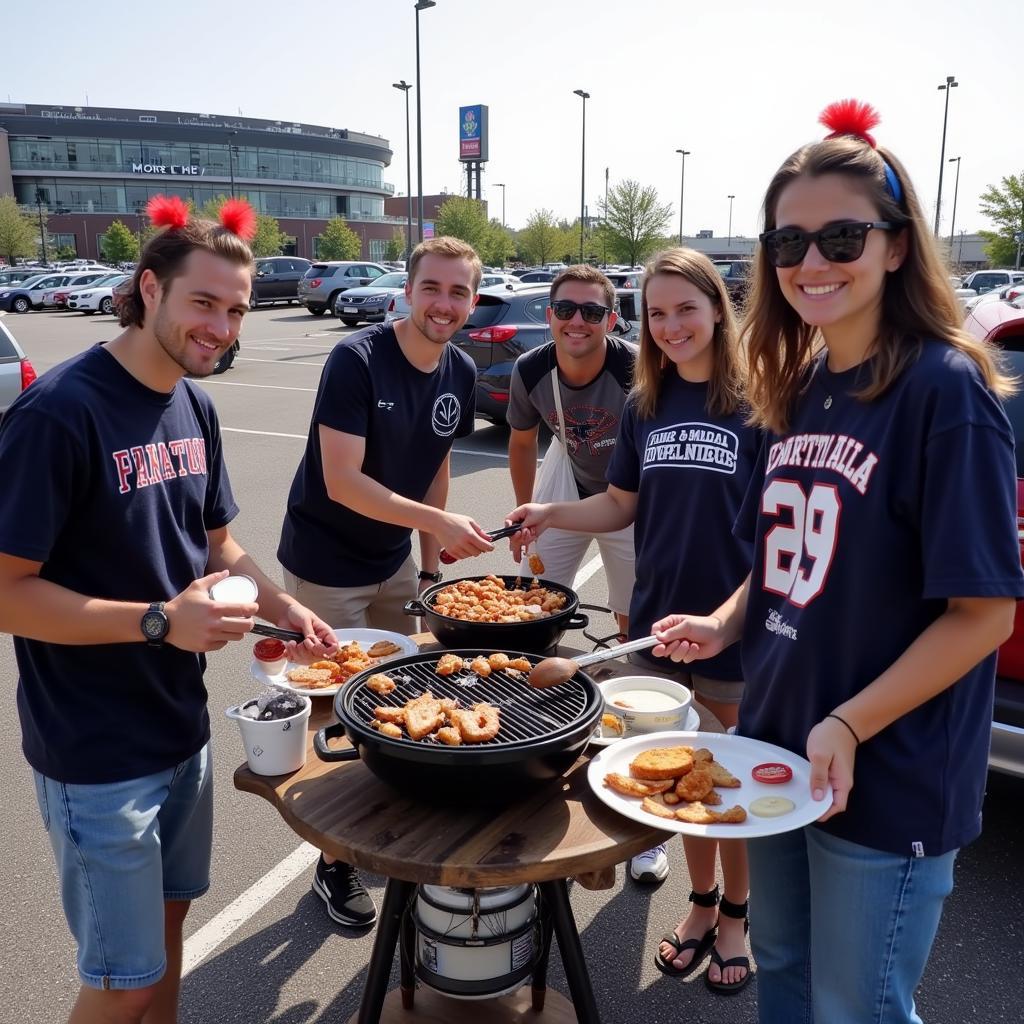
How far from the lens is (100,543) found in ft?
6.88

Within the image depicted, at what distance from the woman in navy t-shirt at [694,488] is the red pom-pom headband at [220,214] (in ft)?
Result: 4.59

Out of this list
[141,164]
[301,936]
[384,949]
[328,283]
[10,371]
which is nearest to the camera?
[384,949]

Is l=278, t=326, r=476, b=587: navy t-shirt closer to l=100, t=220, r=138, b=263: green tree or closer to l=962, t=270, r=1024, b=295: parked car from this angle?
l=962, t=270, r=1024, b=295: parked car

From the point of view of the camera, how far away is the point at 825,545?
1.83m

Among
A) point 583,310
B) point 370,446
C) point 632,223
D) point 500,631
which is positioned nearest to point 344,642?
point 500,631

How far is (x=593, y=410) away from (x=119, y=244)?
71711 millimetres

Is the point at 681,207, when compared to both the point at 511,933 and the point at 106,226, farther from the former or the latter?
the point at 511,933

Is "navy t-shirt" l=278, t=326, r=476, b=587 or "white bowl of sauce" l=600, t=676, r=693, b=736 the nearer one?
"white bowl of sauce" l=600, t=676, r=693, b=736

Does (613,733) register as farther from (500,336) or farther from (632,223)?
(632,223)

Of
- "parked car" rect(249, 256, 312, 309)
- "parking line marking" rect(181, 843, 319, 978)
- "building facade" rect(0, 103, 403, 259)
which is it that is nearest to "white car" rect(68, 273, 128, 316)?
"parked car" rect(249, 256, 312, 309)

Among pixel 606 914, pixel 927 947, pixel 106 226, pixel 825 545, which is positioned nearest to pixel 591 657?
pixel 825 545

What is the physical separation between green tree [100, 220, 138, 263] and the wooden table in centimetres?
7125

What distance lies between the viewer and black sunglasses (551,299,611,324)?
4.12 m

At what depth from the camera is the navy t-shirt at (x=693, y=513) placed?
2.91 meters
